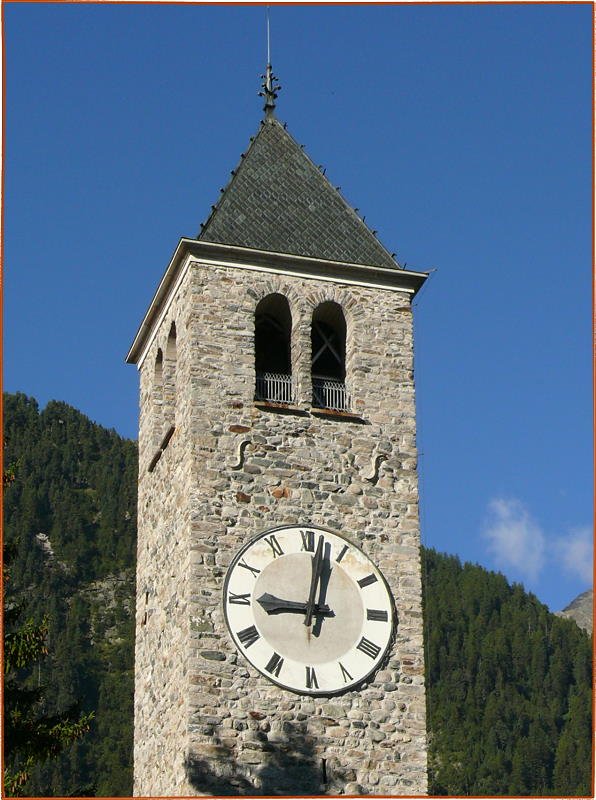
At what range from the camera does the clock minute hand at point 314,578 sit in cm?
2152

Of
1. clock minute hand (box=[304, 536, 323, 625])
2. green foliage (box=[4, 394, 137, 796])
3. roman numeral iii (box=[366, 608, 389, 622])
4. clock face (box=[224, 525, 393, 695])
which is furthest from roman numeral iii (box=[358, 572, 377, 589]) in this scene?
green foliage (box=[4, 394, 137, 796])

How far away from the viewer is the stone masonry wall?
68.3 ft

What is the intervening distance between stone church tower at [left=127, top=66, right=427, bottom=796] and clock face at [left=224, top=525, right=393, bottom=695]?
23mm

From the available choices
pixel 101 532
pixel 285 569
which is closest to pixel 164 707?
pixel 285 569

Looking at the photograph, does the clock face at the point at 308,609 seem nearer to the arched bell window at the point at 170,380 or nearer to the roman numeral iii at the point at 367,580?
the roman numeral iii at the point at 367,580

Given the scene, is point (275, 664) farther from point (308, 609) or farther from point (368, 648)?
point (368, 648)

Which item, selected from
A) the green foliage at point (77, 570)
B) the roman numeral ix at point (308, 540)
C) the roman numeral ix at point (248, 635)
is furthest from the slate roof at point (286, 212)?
the green foliage at point (77, 570)

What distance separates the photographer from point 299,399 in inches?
909

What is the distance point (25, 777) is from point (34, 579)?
4562 cm

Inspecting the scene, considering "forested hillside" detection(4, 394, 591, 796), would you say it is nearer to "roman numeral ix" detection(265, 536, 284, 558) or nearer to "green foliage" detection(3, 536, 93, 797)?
"roman numeral ix" detection(265, 536, 284, 558)

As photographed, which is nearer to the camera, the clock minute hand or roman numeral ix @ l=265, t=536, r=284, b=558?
the clock minute hand

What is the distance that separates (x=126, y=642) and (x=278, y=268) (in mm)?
38019

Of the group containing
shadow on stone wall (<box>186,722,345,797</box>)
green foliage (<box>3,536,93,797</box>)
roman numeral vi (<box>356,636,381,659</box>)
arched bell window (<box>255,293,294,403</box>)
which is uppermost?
arched bell window (<box>255,293,294,403</box>)

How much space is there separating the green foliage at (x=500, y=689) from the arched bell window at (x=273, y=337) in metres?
13.5
